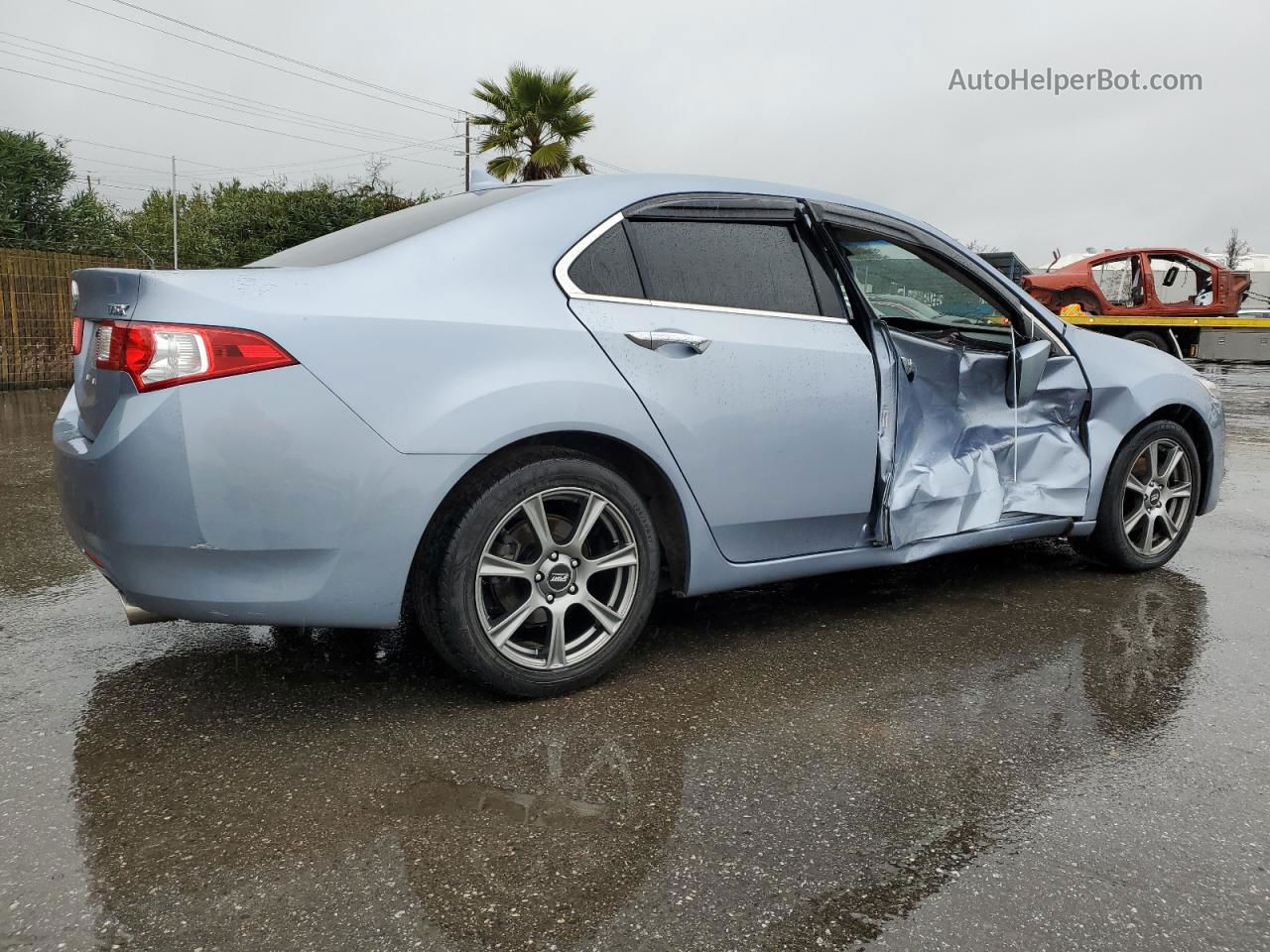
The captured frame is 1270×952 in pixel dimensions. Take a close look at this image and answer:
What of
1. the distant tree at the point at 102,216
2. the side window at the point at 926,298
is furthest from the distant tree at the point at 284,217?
the side window at the point at 926,298

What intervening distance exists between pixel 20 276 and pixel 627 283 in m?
12.7

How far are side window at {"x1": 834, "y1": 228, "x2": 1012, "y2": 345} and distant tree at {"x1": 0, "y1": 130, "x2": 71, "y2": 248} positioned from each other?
938 inches

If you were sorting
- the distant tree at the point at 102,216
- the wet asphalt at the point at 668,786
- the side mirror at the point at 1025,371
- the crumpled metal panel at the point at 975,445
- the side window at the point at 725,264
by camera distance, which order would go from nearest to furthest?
the wet asphalt at the point at 668,786, the side window at the point at 725,264, the crumpled metal panel at the point at 975,445, the side mirror at the point at 1025,371, the distant tree at the point at 102,216

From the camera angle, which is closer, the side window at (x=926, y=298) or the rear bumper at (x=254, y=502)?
the rear bumper at (x=254, y=502)

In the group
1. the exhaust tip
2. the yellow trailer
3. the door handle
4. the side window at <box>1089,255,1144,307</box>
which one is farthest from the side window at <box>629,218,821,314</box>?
the side window at <box>1089,255,1144,307</box>

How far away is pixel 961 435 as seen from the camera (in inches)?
159

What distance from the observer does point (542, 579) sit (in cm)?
300

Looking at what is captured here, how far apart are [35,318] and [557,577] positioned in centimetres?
1285

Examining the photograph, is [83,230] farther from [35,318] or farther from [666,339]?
[666,339]

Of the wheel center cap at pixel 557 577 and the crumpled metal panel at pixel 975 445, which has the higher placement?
the crumpled metal panel at pixel 975 445

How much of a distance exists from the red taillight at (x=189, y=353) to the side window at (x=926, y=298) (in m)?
2.23

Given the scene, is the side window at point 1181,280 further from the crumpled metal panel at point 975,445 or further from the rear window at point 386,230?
the rear window at point 386,230

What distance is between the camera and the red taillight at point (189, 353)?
2.55m

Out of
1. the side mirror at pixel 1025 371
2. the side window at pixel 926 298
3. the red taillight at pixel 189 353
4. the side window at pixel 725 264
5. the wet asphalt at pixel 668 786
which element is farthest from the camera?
the side mirror at pixel 1025 371
